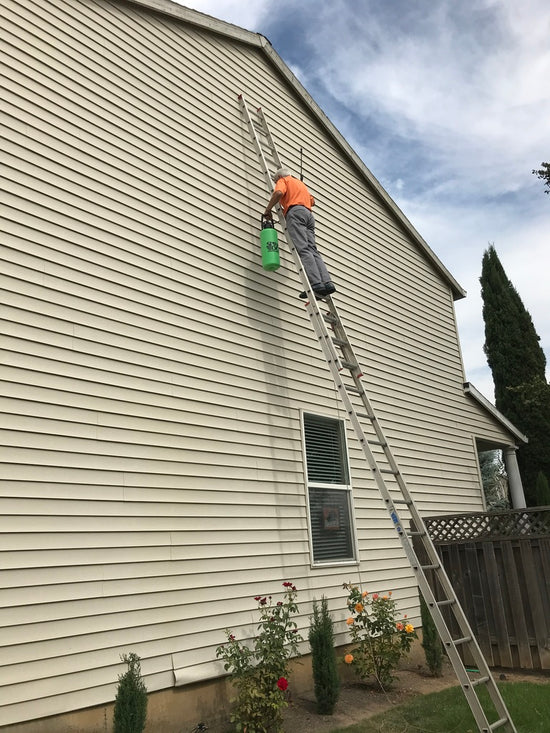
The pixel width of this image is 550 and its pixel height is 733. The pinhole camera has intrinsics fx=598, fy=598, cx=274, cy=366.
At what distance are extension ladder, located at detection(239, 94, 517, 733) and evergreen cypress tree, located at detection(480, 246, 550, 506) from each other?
8.64m

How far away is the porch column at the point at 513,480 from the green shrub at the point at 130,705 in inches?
341

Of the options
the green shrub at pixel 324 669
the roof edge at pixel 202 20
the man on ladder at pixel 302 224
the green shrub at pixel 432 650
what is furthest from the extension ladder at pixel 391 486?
the green shrub at pixel 324 669

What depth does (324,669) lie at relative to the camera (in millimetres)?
5324

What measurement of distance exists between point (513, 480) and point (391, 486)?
15.4 ft

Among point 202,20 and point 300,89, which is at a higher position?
point 300,89

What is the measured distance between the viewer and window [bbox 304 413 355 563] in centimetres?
656

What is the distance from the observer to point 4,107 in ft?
15.6

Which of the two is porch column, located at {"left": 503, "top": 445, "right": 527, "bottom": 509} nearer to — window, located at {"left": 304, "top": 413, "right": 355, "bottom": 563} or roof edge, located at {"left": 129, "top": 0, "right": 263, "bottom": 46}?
window, located at {"left": 304, "top": 413, "right": 355, "bottom": 563}

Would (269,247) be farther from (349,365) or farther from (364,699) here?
(364,699)

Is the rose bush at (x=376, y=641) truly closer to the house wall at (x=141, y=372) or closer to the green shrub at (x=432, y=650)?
the house wall at (x=141, y=372)

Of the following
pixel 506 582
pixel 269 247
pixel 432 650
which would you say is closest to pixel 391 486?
pixel 506 582

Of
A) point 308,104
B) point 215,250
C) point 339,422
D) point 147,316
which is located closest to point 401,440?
point 339,422

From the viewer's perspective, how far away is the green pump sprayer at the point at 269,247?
260 inches

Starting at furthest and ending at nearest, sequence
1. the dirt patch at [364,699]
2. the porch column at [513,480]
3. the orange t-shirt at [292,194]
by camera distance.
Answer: the porch column at [513,480] < the orange t-shirt at [292,194] < the dirt patch at [364,699]
